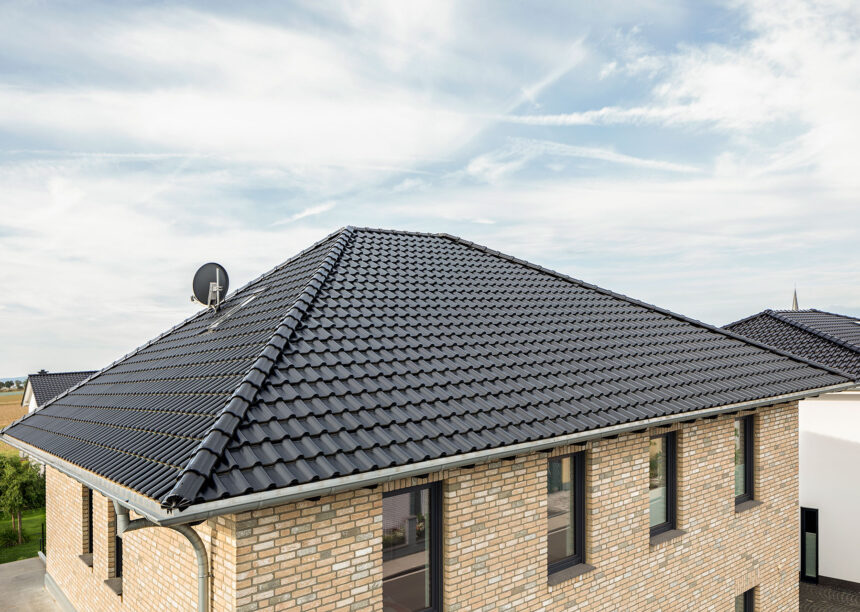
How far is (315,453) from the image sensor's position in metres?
4.38

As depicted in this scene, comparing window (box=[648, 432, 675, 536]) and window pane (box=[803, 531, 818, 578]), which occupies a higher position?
window (box=[648, 432, 675, 536])

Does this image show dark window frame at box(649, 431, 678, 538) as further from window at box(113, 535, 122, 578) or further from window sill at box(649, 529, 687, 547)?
window at box(113, 535, 122, 578)

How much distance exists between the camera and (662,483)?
819 cm

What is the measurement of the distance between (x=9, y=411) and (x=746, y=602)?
179ft

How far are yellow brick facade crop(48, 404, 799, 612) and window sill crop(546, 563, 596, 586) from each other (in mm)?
47

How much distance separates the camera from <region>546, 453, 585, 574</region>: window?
22.3 feet

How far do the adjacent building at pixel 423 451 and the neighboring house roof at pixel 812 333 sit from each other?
5.63m

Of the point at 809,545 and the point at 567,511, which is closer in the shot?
the point at 567,511

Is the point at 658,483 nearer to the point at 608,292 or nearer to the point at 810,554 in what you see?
the point at 608,292

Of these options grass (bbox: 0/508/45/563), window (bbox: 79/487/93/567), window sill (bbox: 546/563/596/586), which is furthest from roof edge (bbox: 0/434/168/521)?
grass (bbox: 0/508/45/563)

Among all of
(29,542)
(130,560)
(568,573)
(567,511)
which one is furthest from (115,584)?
(29,542)

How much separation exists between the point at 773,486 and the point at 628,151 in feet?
31.5

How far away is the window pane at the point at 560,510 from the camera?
22.1 feet

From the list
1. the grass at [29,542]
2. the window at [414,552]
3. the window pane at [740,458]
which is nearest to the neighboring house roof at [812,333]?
the window pane at [740,458]
